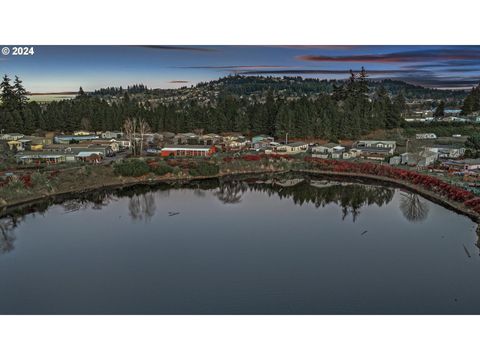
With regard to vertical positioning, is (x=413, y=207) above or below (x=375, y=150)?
below

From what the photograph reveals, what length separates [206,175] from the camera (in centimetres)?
1494

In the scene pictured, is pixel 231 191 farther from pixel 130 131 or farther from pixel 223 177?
pixel 130 131

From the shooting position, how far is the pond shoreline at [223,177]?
10342mm

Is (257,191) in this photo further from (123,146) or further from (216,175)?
(123,146)

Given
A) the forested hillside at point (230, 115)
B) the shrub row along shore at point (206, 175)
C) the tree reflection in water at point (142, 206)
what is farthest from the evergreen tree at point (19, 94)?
the tree reflection in water at point (142, 206)

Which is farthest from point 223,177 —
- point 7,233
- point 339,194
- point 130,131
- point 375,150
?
point 7,233

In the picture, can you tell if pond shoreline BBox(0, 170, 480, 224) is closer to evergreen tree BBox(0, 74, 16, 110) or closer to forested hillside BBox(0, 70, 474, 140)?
forested hillside BBox(0, 70, 474, 140)

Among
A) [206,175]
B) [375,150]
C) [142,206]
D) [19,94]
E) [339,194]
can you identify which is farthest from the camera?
[19,94]

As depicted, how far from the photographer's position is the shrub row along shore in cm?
1094

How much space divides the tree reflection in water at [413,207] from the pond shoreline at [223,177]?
0.34 metres

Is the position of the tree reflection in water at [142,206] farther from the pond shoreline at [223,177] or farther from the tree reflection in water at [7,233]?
the tree reflection in water at [7,233]

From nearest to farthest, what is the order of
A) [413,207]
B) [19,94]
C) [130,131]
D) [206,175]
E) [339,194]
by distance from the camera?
1. [413,207]
2. [339,194]
3. [206,175]
4. [130,131]
5. [19,94]

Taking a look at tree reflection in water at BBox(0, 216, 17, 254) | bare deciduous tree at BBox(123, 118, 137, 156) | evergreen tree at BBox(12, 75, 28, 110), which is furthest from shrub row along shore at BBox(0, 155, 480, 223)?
evergreen tree at BBox(12, 75, 28, 110)

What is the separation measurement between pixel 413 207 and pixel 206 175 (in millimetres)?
7080
